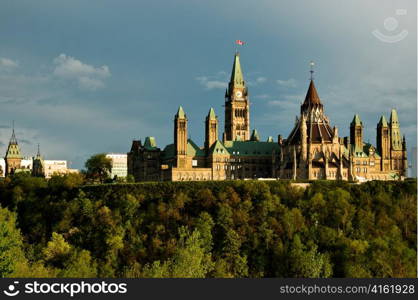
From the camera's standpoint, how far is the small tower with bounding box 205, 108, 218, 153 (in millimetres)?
146500

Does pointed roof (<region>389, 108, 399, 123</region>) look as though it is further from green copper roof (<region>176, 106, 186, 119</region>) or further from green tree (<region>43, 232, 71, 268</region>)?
green tree (<region>43, 232, 71, 268</region>)

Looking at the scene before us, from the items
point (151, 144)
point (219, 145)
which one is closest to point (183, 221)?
point (219, 145)

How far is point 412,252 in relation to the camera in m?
89.8

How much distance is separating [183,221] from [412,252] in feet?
104

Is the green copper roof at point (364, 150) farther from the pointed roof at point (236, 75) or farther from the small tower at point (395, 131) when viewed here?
the pointed roof at point (236, 75)

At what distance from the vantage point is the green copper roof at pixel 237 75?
171125mm

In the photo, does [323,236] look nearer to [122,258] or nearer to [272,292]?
[122,258]

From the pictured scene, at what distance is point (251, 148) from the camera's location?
147625mm

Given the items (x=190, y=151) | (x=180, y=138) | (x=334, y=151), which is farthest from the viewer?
(x=190, y=151)

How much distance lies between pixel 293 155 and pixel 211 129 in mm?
21255

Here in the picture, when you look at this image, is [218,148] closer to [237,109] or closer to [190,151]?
[190,151]

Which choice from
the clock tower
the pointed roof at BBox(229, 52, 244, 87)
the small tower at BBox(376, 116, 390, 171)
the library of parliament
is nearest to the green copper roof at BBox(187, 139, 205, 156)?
the library of parliament

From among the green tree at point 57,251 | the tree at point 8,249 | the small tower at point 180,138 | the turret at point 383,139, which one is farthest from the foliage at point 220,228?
the turret at point 383,139

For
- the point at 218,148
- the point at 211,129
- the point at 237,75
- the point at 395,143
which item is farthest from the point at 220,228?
the point at 237,75
